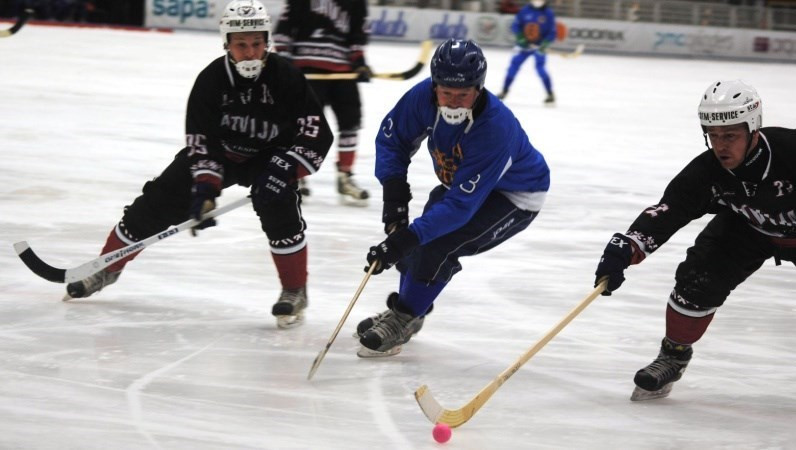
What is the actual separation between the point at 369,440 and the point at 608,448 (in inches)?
23.3

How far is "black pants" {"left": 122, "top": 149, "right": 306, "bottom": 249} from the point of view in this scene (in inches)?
152

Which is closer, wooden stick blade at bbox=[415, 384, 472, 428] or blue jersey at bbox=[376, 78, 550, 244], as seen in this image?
wooden stick blade at bbox=[415, 384, 472, 428]

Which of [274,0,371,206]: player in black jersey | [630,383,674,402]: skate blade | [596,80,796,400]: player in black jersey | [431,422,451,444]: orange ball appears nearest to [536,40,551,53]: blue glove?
[274,0,371,206]: player in black jersey

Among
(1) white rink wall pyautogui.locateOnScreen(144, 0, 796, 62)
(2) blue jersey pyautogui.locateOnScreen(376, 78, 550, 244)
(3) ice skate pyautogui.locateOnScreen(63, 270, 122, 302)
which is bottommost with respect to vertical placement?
(1) white rink wall pyautogui.locateOnScreen(144, 0, 796, 62)

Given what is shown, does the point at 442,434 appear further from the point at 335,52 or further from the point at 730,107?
the point at 335,52

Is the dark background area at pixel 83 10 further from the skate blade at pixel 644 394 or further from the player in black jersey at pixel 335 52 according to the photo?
the skate blade at pixel 644 394

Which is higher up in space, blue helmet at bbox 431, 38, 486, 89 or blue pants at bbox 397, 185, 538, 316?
blue helmet at bbox 431, 38, 486, 89

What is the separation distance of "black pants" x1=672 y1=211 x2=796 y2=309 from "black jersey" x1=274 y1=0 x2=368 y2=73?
3.41 meters

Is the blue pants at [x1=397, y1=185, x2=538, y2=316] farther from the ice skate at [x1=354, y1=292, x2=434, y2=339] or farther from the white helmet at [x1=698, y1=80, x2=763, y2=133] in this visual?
the white helmet at [x1=698, y1=80, x2=763, y2=133]

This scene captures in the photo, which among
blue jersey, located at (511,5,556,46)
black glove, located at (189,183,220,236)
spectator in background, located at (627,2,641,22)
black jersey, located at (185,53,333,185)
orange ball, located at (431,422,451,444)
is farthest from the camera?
spectator in background, located at (627,2,641,22)

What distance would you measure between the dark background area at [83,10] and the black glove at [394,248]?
1546 centimetres

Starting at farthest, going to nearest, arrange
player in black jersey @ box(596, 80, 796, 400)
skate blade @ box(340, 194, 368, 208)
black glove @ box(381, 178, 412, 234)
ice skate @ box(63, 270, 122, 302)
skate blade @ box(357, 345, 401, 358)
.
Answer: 1. skate blade @ box(340, 194, 368, 208)
2. ice skate @ box(63, 270, 122, 302)
3. skate blade @ box(357, 345, 401, 358)
4. black glove @ box(381, 178, 412, 234)
5. player in black jersey @ box(596, 80, 796, 400)

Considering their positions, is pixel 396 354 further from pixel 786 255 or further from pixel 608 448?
pixel 786 255

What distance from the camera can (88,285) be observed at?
13.2 ft
